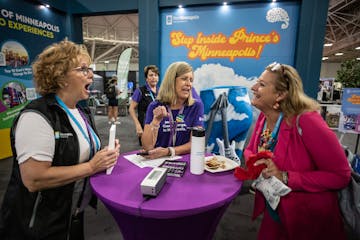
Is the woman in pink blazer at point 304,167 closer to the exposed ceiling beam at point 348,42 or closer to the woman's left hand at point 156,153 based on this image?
the woman's left hand at point 156,153

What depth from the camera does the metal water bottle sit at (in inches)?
46.2

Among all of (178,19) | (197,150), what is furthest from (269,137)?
(178,19)

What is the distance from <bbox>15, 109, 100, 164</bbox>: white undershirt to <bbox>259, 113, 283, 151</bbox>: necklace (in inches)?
45.3

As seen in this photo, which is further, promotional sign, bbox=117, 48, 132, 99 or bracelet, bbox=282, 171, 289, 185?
promotional sign, bbox=117, 48, 132, 99

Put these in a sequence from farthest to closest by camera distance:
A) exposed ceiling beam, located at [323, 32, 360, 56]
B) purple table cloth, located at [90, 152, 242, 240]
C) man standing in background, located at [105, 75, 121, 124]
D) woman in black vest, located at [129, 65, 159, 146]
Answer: exposed ceiling beam, located at [323, 32, 360, 56]
man standing in background, located at [105, 75, 121, 124]
woman in black vest, located at [129, 65, 159, 146]
purple table cloth, located at [90, 152, 242, 240]

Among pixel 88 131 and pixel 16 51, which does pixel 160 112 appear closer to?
pixel 88 131

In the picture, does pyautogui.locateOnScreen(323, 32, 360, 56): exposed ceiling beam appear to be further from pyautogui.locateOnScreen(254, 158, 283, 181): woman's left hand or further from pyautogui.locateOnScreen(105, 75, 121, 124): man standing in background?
pyautogui.locateOnScreen(254, 158, 283, 181): woman's left hand

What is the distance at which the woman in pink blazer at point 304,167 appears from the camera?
3.29ft

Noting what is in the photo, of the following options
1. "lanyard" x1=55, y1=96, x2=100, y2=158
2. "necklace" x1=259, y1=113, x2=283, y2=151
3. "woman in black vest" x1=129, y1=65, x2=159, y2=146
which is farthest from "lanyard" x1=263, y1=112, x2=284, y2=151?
"woman in black vest" x1=129, y1=65, x2=159, y2=146

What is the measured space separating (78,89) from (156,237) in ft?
3.00

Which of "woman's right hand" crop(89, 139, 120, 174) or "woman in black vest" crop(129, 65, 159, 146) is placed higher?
"woman in black vest" crop(129, 65, 159, 146)

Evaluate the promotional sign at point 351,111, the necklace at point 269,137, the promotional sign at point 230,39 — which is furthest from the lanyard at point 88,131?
the promotional sign at point 351,111

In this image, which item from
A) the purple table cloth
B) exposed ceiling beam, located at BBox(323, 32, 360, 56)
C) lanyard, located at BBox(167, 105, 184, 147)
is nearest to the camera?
the purple table cloth

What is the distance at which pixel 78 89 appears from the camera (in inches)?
47.4
